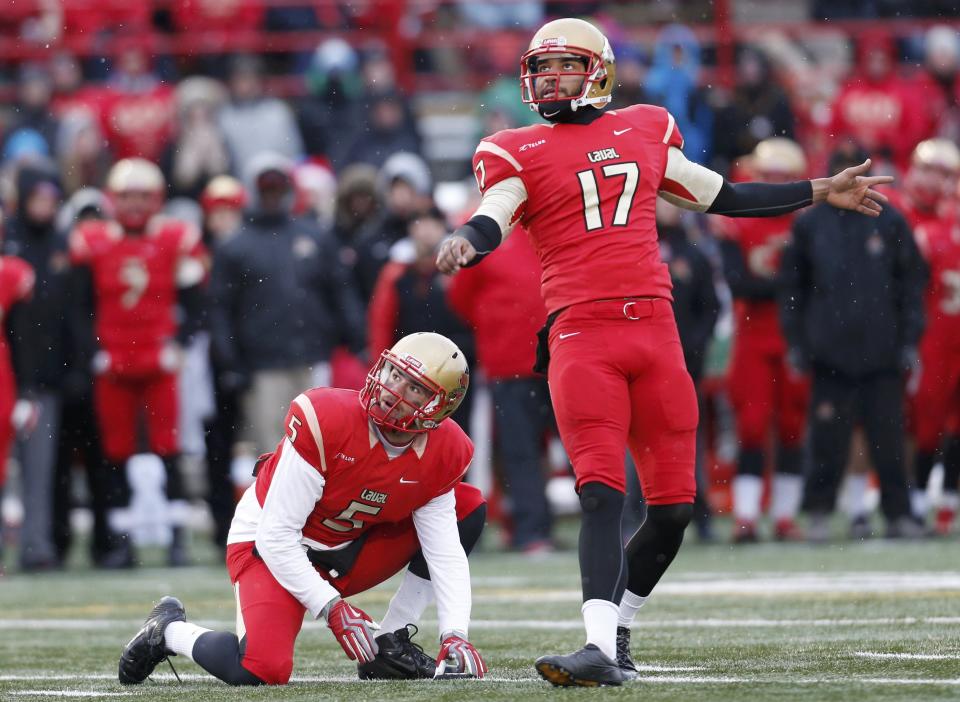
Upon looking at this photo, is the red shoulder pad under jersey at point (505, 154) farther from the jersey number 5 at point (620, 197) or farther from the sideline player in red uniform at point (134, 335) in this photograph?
the sideline player in red uniform at point (134, 335)

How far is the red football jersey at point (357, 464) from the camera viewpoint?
549 cm

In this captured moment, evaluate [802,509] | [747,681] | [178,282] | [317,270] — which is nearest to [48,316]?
[178,282]

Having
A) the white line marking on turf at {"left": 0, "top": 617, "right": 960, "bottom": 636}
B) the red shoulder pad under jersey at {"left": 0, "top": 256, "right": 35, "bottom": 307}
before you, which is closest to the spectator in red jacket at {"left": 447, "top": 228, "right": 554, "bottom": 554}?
Result: the red shoulder pad under jersey at {"left": 0, "top": 256, "right": 35, "bottom": 307}

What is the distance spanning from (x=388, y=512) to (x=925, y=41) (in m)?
10.8

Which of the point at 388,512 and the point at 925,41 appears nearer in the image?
the point at 388,512

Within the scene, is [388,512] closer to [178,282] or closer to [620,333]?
Result: [620,333]

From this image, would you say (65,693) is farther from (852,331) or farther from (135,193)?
(852,331)

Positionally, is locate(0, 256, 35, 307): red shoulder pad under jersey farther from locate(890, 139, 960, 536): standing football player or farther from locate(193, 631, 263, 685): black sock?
locate(193, 631, 263, 685): black sock

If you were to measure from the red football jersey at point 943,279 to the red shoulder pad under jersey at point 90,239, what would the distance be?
4569 millimetres

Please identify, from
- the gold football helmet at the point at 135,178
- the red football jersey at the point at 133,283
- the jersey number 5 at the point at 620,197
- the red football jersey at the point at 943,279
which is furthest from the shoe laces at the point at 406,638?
the red football jersey at the point at 943,279

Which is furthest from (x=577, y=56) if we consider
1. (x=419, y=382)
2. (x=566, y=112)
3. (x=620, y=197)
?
(x=419, y=382)

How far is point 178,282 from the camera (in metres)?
10.8

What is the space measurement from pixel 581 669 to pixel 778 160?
6213mm

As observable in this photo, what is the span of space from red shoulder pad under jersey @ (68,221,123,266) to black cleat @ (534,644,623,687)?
6.26m
